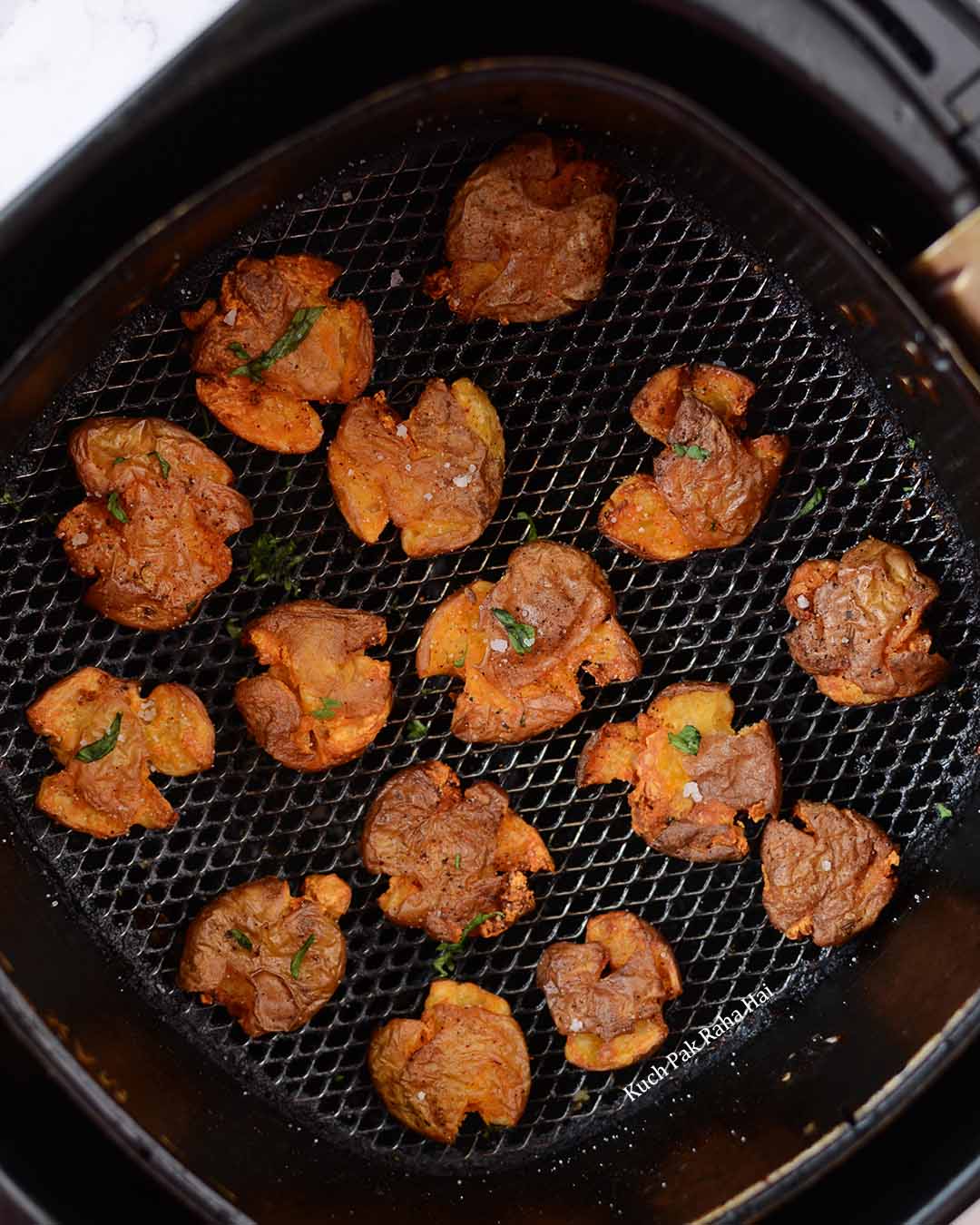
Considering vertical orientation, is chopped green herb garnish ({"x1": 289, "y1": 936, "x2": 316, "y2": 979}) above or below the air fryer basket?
below

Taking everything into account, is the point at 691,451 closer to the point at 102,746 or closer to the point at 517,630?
the point at 517,630

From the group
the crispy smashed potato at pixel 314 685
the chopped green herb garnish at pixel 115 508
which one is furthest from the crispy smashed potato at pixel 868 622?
the chopped green herb garnish at pixel 115 508

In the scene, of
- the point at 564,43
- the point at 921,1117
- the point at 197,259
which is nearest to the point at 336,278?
the point at 197,259

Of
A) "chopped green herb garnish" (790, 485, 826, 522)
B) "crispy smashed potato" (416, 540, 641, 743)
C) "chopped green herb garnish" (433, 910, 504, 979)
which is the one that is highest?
"chopped green herb garnish" (790, 485, 826, 522)

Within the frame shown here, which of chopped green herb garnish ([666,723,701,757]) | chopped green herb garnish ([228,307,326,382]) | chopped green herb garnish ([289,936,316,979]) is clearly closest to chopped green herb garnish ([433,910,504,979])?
chopped green herb garnish ([289,936,316,979])

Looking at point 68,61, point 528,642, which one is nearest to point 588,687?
point 528,642

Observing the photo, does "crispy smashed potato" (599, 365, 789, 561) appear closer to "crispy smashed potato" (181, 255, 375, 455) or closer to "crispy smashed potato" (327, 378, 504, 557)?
"crispy smashed potato" (327, 378, 504, 557)

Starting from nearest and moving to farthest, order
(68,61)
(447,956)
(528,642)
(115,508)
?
(68,61), (115,508), (528,642), (447,956)
